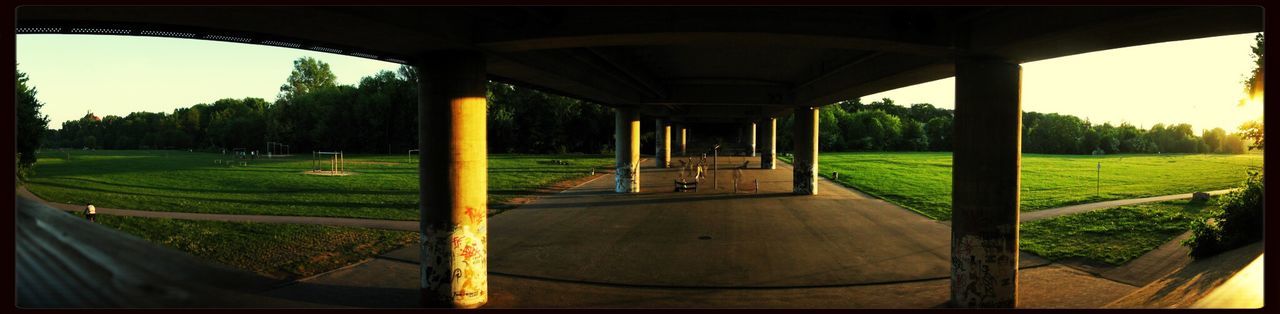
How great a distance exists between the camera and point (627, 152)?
34.5 m

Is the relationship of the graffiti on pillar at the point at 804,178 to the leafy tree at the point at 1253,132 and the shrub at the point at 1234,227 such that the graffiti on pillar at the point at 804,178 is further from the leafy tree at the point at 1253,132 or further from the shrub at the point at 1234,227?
the shrub at the point at 1234,227

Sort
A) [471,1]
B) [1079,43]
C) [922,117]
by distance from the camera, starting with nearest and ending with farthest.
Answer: [471,1], [1079,43], [922,117]

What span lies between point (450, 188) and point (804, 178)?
26.6m

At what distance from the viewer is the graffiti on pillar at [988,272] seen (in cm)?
1163

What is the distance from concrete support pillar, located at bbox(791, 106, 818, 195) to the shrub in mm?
18953

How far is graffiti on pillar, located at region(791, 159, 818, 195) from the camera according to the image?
114 ft

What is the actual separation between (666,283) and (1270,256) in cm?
975

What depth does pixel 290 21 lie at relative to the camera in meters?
9.34

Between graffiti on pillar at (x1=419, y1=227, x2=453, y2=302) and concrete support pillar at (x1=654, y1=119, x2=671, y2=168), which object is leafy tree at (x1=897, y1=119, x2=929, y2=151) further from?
graffiti on pillar at (x1=419, y1=227, x2=453, y2=302)

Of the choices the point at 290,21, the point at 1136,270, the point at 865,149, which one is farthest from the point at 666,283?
the point at 865,149

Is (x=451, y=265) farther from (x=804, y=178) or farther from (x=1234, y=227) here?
(x=804, y=178)

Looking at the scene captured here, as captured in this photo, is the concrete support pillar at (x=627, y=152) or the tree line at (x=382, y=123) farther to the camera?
the tree line at (x=382, y=123)

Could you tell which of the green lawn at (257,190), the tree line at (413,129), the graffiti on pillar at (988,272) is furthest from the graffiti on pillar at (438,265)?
the tree line at (413,129)

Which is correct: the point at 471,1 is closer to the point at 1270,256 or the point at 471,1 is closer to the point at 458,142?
the point at 458,142
